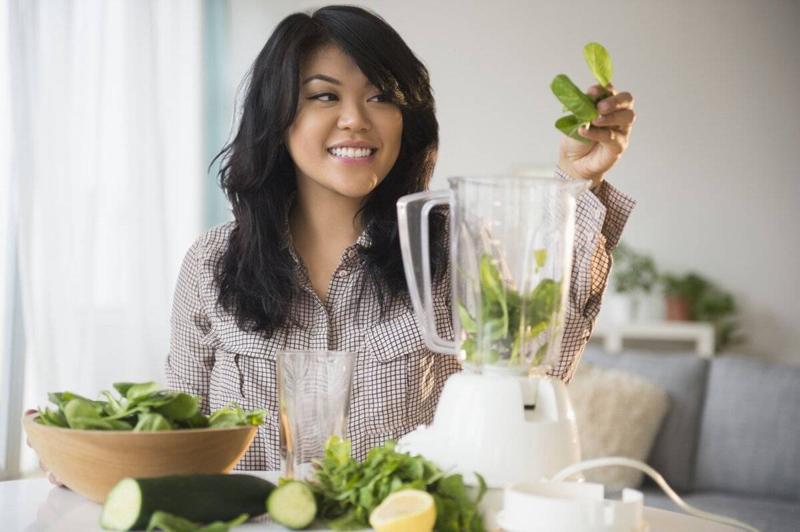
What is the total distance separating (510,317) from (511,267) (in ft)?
0.19

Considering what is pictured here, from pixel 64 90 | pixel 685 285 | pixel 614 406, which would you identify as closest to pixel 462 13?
pixel 685 285

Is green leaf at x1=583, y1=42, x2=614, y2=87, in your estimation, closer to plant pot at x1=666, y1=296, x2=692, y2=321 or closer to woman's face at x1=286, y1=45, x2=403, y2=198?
woman's face at x1=286, y1=45, x2=403, y2=198

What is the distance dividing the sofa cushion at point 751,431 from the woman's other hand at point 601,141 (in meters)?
1.89

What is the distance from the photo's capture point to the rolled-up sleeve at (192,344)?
1.72 m

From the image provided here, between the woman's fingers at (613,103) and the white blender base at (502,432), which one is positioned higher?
the woman's fingers at (613,103)

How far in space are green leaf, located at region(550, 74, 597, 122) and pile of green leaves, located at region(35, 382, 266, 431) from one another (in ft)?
1.67

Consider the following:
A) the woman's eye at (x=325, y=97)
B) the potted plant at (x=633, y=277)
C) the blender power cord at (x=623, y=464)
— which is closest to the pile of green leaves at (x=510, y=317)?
the blender power cord at (x=623, y=464)

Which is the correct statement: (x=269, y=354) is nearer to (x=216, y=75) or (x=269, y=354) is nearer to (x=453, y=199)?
(x=453, y=199)

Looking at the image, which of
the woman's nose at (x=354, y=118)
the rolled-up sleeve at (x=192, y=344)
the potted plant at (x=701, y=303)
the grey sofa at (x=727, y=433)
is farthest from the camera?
the potted plant at (x=701, y=303)

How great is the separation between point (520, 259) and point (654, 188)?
13.8 ft

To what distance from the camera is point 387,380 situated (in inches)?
63.1

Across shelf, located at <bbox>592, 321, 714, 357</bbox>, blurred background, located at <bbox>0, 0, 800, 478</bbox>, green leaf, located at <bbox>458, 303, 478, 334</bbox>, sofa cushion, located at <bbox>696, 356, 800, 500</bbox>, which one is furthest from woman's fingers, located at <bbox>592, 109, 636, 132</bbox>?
shelf, located at <bbox>592, 321, 714, 357</bbox>

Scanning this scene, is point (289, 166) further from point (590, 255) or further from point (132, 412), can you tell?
point (132, 412)

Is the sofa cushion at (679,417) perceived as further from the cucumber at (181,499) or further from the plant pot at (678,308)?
the cucumber at (181,499)
